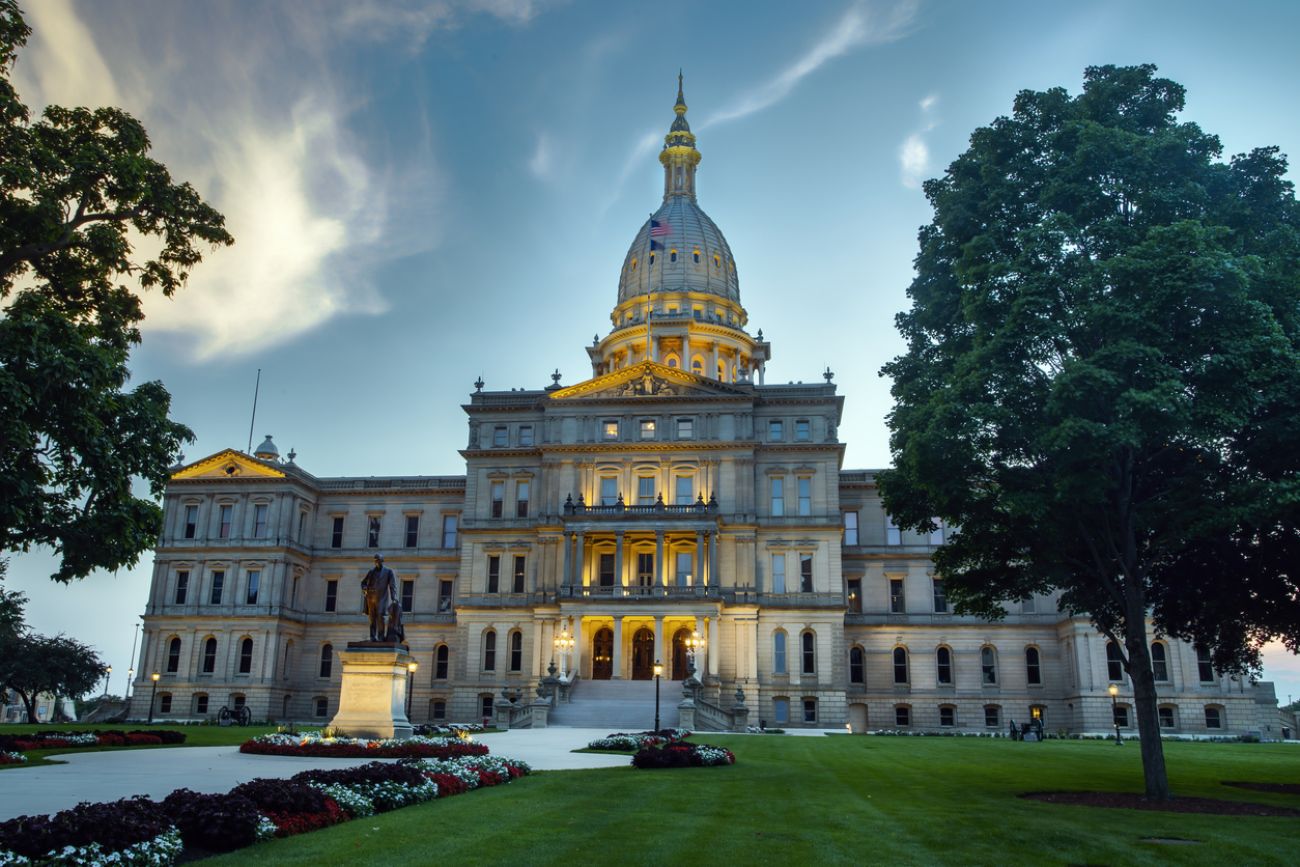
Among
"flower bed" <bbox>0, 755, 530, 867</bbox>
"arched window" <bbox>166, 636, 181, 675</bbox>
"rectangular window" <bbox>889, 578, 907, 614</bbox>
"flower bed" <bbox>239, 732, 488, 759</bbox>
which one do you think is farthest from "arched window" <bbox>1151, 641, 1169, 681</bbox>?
"arched window" <bbox>166, 636, 181, 675</bbox>

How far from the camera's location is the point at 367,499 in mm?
72562

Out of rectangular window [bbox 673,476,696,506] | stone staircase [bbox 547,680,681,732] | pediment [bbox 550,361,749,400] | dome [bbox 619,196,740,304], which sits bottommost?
stone staircase [bbox 547,680,681,732]

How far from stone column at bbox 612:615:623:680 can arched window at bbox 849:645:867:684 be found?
54.3ft

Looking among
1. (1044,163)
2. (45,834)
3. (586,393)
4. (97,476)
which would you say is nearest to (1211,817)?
(1044,163)

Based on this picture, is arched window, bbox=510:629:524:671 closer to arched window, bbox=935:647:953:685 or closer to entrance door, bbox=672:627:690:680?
entrance door, bbox=672:627:690:680

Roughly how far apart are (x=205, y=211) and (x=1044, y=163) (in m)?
19.0

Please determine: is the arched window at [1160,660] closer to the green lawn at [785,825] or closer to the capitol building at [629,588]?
the capitol building at [629,588]

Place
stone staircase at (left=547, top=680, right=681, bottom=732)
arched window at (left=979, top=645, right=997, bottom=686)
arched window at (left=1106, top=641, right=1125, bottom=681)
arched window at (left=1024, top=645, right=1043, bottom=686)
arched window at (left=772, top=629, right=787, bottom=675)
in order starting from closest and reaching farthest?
1. stone staircase at (left=547, top=680, right=681, bottom=732)
2. arched window at (left=772, top=629, right=787, bottom=675)
3. arched window at (left=1106, top=641, right=1125, bottom=681)
4. arched window at (left=1024, top=645, right=1043, bottom=686)
5. arched window at (left=979, top=645, right=997, bottom=686)

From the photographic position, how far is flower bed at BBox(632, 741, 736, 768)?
24.5 metres

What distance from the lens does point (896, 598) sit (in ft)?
220

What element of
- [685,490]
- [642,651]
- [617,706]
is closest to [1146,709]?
[617,706]

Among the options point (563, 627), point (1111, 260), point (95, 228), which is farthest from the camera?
point (563, 627)

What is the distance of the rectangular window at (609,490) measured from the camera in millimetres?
63688

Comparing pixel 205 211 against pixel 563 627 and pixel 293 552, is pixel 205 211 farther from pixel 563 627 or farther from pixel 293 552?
pixel 293 552
